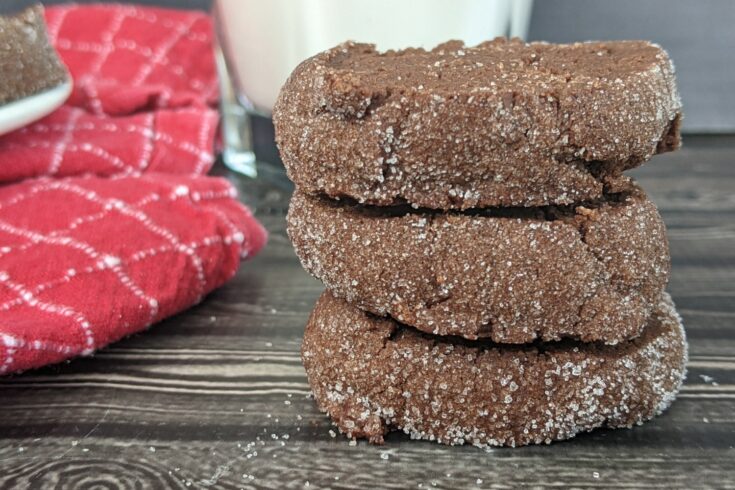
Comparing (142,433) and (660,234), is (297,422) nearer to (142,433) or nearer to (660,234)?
(142,433)

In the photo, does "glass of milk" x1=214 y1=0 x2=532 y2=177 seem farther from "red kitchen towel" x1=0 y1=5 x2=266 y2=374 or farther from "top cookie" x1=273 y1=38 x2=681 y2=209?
"top cookie" x1=273 y1=38 x2=681 y2=209

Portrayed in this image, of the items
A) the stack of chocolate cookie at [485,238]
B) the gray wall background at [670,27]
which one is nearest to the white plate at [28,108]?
the stack of chocolate cookie at [485,238]

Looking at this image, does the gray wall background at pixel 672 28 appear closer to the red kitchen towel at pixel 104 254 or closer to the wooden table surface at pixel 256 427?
the wooden table surface at pixel 256 427

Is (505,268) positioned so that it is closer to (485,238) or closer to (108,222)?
(485,238)

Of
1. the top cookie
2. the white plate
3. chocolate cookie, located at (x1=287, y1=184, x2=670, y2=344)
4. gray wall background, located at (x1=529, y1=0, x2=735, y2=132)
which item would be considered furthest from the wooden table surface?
gray wall background, located at (x1=529, y1=0, x2=735, y2=132)

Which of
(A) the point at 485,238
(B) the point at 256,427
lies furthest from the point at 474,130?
(B) the point at 256,427

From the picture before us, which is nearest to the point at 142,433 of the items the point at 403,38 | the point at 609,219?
the point at 609,219
